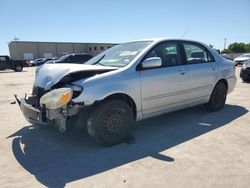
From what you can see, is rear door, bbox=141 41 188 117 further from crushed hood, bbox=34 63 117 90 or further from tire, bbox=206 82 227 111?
tire, bbox=206 82 227 111

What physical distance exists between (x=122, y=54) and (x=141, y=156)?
1993 mm

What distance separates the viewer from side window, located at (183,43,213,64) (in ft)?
16.9

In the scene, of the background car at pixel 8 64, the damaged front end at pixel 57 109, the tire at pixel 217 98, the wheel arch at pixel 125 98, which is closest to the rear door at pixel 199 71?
the tire at pixel 217 98

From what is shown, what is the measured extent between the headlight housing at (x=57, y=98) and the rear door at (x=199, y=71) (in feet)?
8.35

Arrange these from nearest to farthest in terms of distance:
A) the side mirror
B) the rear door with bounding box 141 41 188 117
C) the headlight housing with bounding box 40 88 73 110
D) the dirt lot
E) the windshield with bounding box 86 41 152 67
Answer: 1. the dirt lot
2. the headlight housing with bounding box 40 88 73 110
3. the side mirror
4. the rear door with bounding box 141 41 188 117
5. the windshield with bounding box 86 41 152 67

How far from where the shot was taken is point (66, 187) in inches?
112

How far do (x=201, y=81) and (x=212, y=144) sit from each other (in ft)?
5.75

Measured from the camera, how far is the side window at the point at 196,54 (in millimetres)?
5157

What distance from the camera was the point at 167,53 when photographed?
4789mm

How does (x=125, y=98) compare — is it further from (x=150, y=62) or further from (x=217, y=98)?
(x=217, y=98)

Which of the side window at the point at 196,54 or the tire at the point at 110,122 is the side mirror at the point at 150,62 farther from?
the side window at the point at 196,54

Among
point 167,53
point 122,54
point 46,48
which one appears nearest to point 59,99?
point 122,54

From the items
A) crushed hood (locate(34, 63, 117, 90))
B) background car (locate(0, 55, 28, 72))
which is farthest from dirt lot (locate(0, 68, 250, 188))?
background car (locate(0, 55, 28, 72))

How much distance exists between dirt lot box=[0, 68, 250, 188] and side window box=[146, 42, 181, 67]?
123 cm
